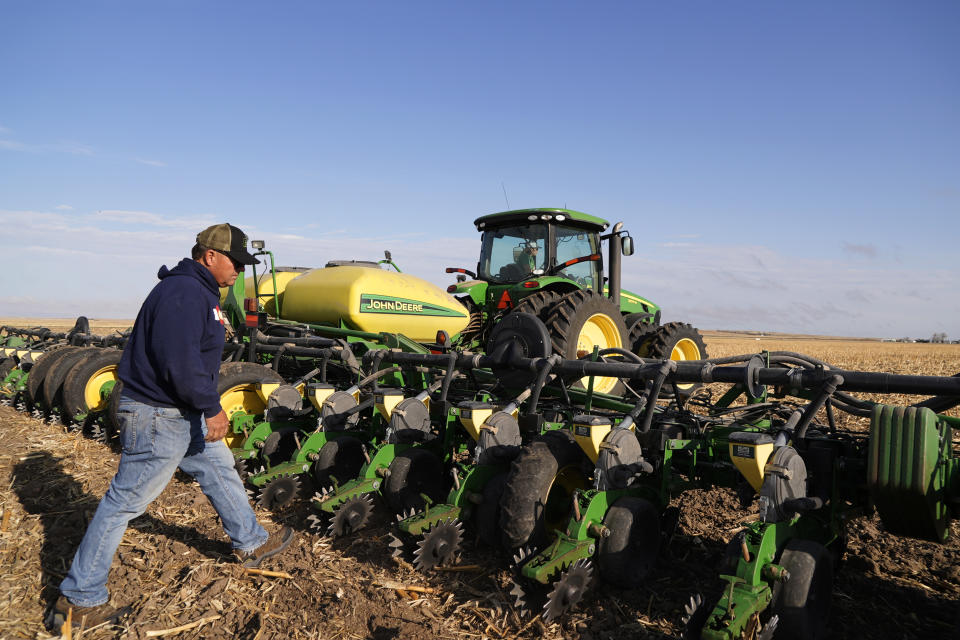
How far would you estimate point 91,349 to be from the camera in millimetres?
7914

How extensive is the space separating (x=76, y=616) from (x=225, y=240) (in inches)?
74.6

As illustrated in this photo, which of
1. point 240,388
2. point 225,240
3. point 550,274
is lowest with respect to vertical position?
point 240,388

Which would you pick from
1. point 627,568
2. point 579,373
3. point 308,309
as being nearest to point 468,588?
point 627,568

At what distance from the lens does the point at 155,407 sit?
10.3 ft

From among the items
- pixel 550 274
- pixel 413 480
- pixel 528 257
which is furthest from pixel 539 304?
pixel 413 480

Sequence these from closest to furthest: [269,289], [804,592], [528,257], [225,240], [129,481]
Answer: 1. [804,592]
2. [129,481]
3. [225,240]
4. [528,257]
5. [269,289]

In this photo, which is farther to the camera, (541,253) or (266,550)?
(541,253)

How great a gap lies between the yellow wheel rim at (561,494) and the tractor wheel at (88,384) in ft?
17.1

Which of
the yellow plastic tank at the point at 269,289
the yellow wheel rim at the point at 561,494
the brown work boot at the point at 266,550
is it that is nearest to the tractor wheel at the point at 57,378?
the yellow plastic tank at the point at 269,289

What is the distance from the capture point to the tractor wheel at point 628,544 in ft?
10.7

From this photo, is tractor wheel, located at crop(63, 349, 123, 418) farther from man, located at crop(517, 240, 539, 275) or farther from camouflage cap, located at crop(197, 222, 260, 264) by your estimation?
man, located at crop(517, 240, 539, 275)

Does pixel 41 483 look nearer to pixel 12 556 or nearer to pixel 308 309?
pixel 12 556

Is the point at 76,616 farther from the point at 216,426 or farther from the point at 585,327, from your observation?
the point at 585,327

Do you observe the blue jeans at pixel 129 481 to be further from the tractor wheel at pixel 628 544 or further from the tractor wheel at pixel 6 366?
the tractor wheel at pixel 6 366
